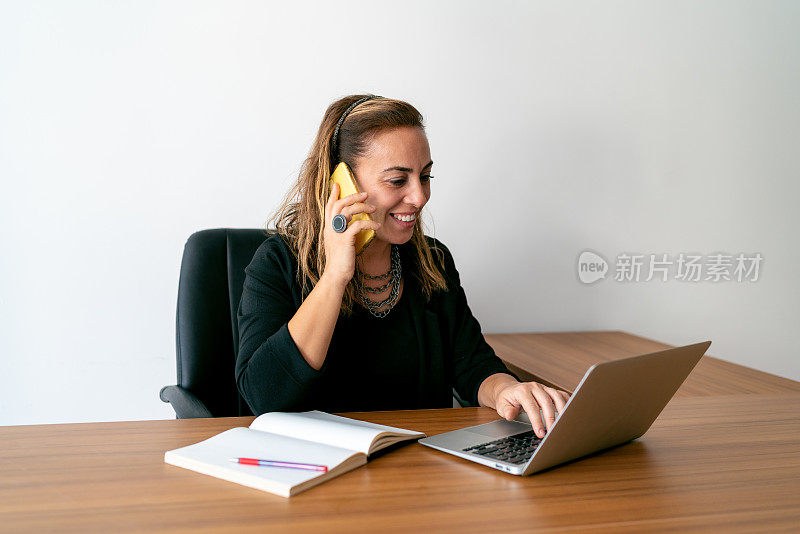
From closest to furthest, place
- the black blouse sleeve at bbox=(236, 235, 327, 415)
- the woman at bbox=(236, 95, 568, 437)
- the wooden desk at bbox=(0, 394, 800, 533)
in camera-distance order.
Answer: the wooden desk at bbox=(0, 394, 800, 533) < the black blouse sleeve at bbox=(236, 235, 327, 415) < the woman at bbox=(236, 95, 568, 437)

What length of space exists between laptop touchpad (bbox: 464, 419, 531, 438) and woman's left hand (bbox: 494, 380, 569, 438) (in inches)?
0.7

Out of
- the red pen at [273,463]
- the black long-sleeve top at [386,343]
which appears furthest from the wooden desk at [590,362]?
the red pen at [273,463]

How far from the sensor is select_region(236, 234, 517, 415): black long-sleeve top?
145 cm

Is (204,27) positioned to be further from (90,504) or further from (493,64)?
(90,504)

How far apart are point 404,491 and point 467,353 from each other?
77cm

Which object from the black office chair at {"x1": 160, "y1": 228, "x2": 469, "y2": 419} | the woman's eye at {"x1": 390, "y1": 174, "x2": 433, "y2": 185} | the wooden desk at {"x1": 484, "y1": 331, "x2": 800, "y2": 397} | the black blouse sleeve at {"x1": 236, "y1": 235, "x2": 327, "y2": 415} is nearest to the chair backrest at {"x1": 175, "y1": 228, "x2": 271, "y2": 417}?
the black office chair at {"x1": 160, "y1": 228, "x2": 469, "y2": 419}

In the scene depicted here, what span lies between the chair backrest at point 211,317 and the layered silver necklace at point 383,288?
0.29m

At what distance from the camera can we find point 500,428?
3.84ft

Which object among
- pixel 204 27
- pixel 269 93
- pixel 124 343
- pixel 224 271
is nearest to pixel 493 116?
pixel 269 93

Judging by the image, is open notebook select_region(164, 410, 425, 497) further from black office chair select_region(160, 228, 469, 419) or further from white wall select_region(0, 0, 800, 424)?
white wall select_region(0, 0, 800, 424)

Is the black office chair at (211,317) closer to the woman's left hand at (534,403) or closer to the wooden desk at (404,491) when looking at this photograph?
the wooden desk at (404,491)

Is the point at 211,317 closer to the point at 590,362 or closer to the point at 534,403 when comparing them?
the point at 534,403

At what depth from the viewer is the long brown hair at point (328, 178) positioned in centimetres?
152

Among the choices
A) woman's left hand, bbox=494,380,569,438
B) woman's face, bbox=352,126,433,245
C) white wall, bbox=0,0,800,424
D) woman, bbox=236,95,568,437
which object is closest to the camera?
woman's left hand, bbox=494,380,569,438
